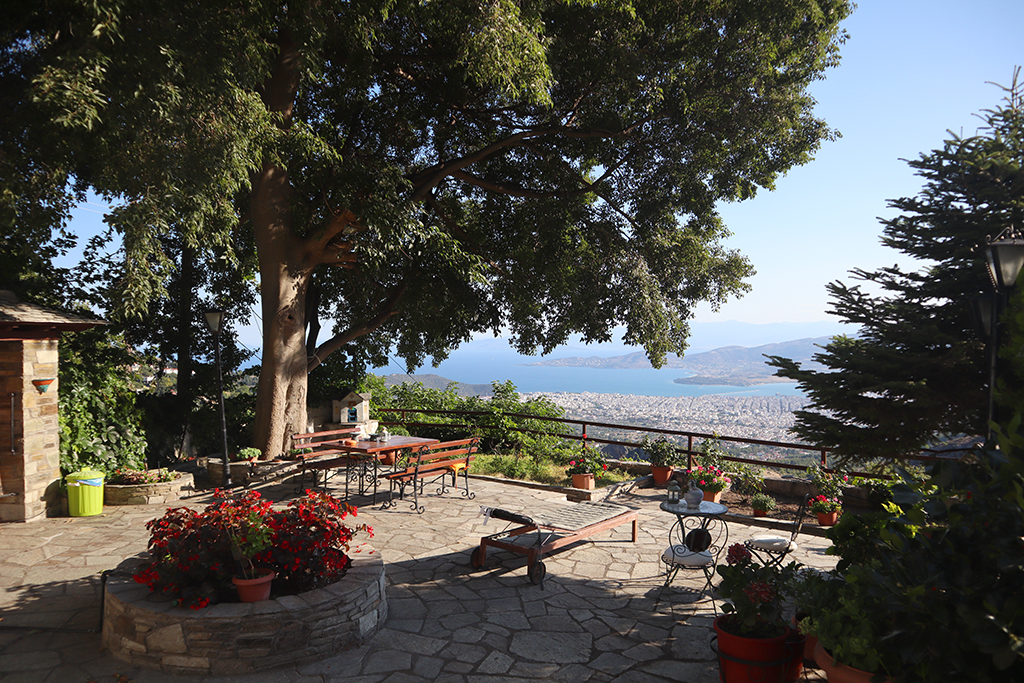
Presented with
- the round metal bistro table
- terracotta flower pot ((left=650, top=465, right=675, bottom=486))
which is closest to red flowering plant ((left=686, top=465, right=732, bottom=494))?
terracotta flower pot ((left=650, top=465, right=675, bottom=486))

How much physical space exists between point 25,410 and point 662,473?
28.4 feet

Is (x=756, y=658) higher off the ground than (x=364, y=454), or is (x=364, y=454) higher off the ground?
(x=364, y=454)

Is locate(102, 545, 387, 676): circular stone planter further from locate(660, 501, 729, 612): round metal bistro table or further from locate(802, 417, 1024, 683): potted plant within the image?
locate(802, 417, 1024, 683): potted plant

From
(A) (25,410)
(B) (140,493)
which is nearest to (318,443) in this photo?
(B) (140,493)

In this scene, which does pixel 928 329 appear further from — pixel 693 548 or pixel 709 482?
pixel 709 482

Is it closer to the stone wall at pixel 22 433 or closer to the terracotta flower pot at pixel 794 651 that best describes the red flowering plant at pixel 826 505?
the terracotta flower pot at pixel 794 651

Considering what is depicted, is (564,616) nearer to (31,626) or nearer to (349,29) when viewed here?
(31,626)

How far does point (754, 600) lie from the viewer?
3.61 meters

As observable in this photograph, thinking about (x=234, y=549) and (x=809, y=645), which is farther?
(x=234, y=549)

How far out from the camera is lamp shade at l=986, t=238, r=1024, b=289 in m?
4.34

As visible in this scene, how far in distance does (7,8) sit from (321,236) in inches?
187

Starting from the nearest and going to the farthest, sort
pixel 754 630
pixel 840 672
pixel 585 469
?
pixel 840 672 < pixel 754 630 < pixel 585 469

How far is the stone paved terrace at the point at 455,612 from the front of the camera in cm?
404

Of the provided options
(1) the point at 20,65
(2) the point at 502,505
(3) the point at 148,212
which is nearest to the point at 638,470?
(2) the point at 502,505
